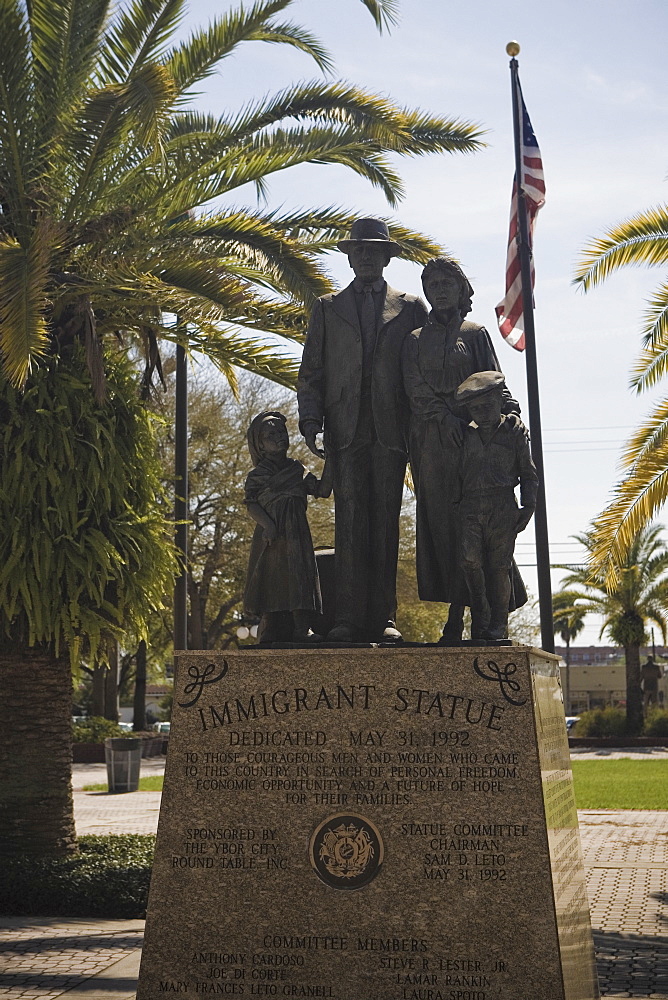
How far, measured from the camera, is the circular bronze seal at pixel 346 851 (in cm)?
527

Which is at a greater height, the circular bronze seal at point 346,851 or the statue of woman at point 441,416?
the statue of woman at point 441,416

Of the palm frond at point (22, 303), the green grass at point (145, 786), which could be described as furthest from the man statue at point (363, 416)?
the green grass at point (145, 786)

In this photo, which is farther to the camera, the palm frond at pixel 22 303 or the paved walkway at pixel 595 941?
the palm frond at pixel 22 303

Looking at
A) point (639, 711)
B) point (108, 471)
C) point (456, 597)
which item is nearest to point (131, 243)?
point (108, 471)

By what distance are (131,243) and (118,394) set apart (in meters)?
1.44

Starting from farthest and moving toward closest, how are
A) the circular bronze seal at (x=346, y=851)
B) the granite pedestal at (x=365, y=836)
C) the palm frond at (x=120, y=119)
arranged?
the palm frond at (x=120, y=119) < the circular bronze seal at (x=346, y=851) < the granite pedestal at (x=365, y=836)

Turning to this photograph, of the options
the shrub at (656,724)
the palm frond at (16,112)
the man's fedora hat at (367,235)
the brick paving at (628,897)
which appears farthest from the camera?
the shrub at (656,724)

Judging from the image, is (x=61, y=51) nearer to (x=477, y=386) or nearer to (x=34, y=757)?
(x=34, y=757)

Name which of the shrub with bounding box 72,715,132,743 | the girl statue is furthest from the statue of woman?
the shrub with bounding box 72,715,132,743

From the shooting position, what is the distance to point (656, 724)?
34.2 m

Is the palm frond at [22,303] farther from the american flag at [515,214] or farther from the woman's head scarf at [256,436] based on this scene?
the american flag at [515,214]

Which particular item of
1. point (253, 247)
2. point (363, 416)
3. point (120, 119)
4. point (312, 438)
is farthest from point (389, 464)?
point (253, 247)

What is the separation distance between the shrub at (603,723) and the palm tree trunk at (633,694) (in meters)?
0.32

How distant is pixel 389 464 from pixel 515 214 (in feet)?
32.5
